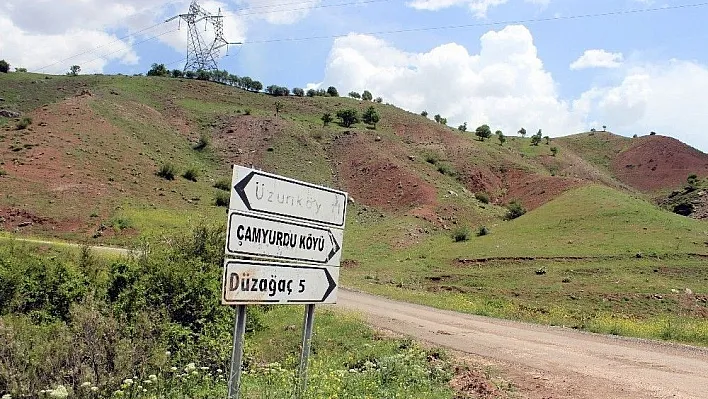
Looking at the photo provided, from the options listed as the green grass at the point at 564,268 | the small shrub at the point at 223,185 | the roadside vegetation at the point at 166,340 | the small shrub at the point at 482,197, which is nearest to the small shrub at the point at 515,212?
the green grass at the point at 564,268

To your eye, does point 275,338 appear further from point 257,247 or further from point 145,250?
point 257,247

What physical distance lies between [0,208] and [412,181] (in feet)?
105

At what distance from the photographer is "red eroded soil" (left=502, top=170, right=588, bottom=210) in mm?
51406

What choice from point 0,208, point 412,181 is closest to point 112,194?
point 0,208

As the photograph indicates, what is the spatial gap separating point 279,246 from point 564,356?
677 cm

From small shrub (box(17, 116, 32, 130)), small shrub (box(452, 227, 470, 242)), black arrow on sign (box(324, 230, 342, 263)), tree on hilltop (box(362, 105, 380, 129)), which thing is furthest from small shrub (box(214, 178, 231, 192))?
black arrow on sign (box(324, 230, 342, 263))

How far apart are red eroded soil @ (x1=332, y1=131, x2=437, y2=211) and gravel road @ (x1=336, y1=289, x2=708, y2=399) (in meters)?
34.1

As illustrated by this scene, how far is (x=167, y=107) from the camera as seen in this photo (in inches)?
2596

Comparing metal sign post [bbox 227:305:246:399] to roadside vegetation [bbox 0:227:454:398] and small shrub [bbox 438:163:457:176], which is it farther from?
small shrub [bbox 438:163:457:176]

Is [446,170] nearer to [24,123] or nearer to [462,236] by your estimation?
[462,236]

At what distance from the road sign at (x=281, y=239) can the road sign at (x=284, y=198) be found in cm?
8

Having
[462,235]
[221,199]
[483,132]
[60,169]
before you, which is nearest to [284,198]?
[462,235]

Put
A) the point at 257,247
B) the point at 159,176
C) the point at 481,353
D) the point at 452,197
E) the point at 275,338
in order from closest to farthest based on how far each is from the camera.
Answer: the point at 257,247
the point at 481,353
the point at 275,338
the point at 159,176
the point at 452,197

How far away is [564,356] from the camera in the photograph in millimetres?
10305
